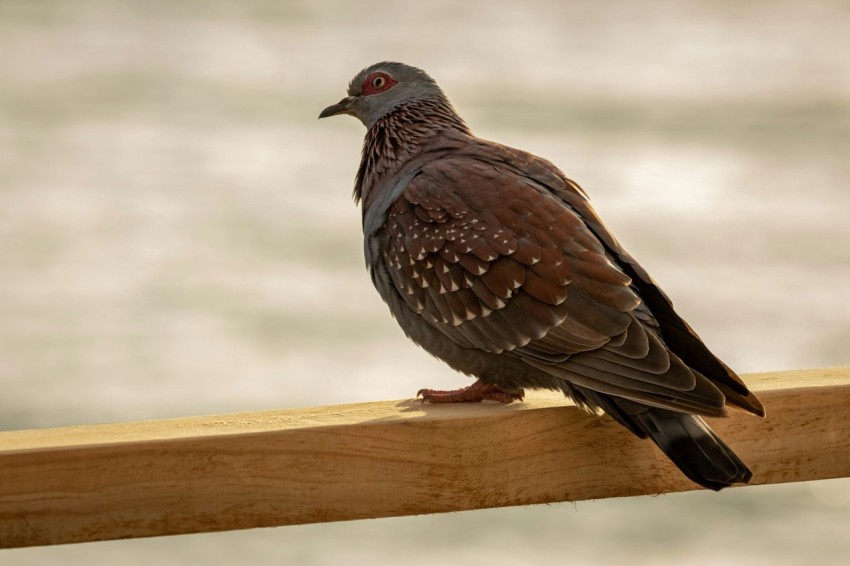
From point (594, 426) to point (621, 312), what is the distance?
14.2 inches

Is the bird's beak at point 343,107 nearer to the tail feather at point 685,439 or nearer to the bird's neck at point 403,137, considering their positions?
the bird's neck at point 403,137

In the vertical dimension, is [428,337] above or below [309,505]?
above

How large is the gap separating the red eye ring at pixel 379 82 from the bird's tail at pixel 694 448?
1.98 m

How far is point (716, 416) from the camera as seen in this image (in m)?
2.84

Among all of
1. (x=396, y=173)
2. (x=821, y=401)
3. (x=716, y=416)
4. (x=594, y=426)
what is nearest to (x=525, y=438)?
(x=594, y=426)

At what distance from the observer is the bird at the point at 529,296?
117 inches

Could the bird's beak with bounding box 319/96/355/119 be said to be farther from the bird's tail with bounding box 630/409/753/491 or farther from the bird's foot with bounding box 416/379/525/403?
the bird's tail with bounding box 630/409/753/491

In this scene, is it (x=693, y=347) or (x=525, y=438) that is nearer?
(x=525, y=438)

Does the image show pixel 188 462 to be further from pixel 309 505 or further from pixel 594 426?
pixel 594 426

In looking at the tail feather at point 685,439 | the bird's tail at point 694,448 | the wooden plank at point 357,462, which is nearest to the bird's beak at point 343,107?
the wooden plank at point 357,462

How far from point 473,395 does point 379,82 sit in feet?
5.17

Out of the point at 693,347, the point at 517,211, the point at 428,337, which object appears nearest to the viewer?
the point at 693,347

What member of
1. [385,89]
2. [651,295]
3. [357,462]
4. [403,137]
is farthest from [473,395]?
[385,89]

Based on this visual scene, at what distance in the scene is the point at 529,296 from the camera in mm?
3561
